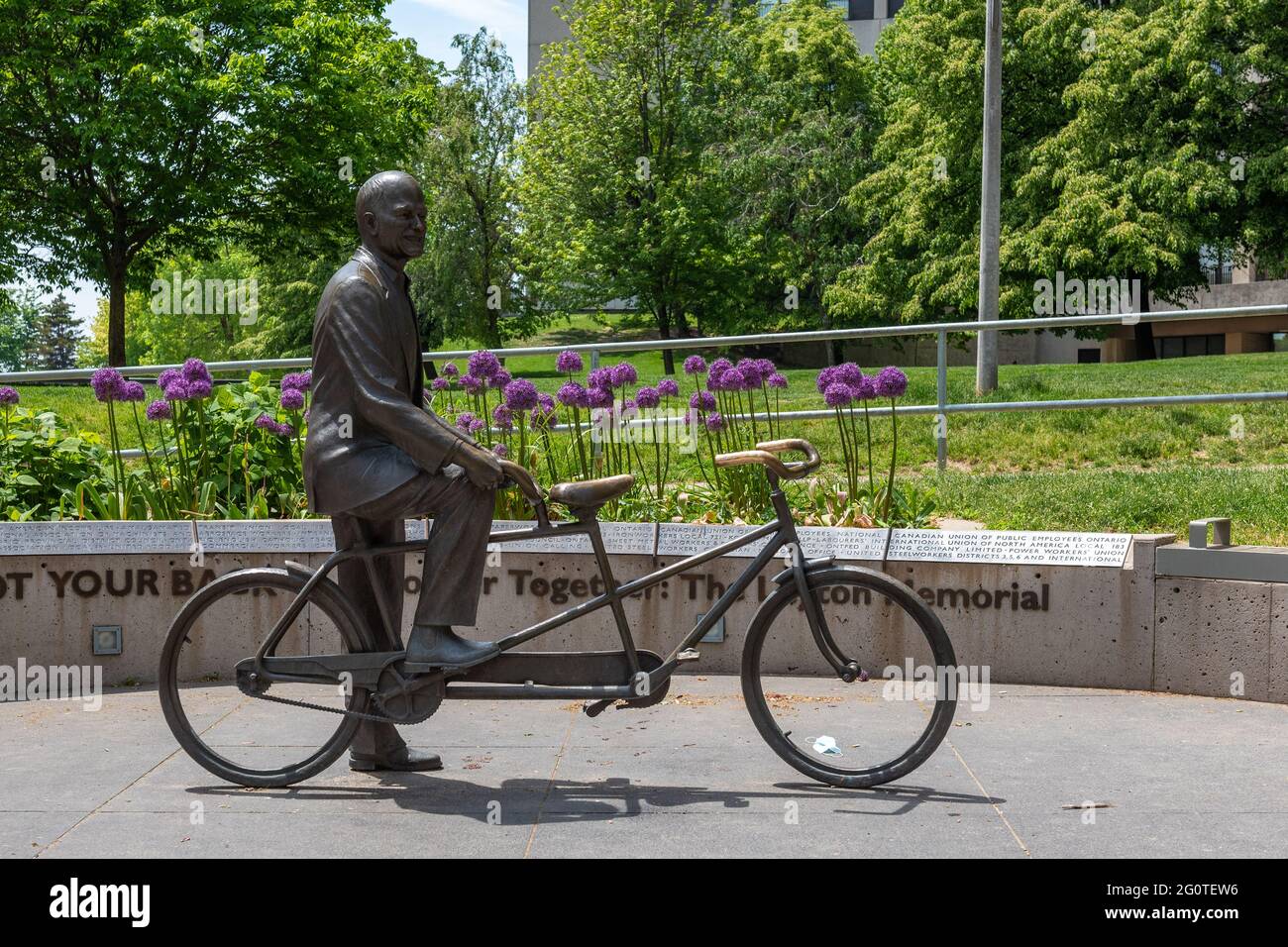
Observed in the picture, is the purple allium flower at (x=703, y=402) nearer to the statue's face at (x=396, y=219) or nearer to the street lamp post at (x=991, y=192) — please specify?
the statue's face at (x=396, y=219)

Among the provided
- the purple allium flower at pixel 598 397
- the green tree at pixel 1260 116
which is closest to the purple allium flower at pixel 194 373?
the purple allium flower at pixel 598 397

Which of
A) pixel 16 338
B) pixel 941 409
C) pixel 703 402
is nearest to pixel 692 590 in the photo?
pixel 703 402

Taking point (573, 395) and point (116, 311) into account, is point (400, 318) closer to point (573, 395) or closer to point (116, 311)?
point (573, 395)

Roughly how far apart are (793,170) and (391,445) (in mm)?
34800

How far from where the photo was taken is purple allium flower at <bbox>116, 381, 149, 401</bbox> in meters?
7.81

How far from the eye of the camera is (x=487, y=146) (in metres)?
49.5

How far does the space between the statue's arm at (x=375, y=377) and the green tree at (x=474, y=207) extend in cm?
3963

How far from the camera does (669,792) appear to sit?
207 inches

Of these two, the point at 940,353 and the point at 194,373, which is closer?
the point at 194,373

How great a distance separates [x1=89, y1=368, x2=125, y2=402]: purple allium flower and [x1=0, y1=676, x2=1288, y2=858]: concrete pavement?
178 centimetres

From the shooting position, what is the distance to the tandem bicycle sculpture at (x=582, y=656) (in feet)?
17.3

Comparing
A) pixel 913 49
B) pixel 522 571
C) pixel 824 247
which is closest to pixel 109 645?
pixel 522 571

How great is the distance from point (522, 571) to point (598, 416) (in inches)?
56.0

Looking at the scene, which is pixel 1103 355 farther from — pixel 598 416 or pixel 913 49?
pixel 598 416
